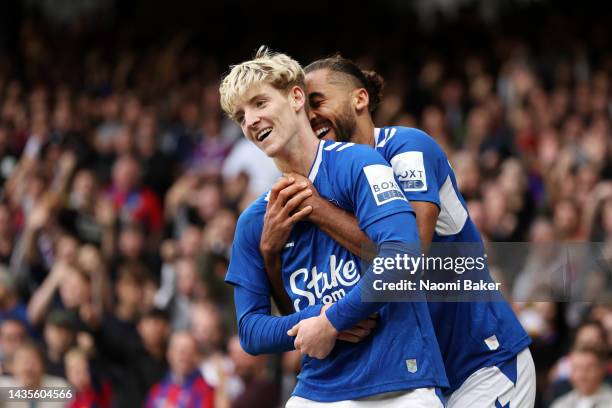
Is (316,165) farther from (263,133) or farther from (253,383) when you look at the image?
(253,383)

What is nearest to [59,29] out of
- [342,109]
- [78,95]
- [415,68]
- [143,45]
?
[143,45]

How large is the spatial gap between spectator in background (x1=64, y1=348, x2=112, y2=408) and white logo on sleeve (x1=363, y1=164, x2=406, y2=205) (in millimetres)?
4819

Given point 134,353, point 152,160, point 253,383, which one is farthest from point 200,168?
point 253,383

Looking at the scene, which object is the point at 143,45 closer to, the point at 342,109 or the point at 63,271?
the point at 63,271

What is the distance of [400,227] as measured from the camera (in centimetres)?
381

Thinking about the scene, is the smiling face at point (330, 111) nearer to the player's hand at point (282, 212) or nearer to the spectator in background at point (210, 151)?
the player's hand at point (282, 212)

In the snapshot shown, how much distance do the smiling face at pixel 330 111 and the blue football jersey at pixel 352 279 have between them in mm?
392

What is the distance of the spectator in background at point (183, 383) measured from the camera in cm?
826

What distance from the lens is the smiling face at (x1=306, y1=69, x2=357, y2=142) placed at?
4.53 meters

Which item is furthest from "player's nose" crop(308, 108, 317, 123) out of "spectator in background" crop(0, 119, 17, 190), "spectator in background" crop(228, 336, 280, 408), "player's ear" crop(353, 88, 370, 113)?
"spectator in background" crop(0, 119, 17, 190)

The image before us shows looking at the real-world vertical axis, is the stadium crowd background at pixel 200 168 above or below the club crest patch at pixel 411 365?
above

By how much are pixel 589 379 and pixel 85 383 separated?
12.2 feet

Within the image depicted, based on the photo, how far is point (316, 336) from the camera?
3.89 meters

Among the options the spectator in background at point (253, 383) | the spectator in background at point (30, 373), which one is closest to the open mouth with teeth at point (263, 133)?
the spectator in background at point (253, 383)
